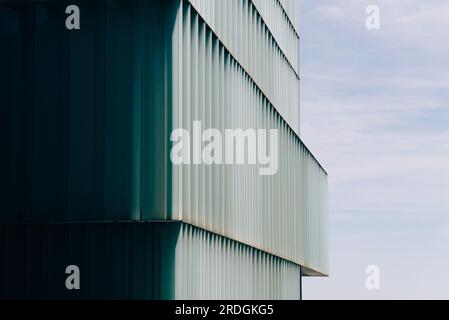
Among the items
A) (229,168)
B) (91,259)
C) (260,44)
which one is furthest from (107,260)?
(260,44)

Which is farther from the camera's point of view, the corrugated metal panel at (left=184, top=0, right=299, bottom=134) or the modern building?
the corrugated metal panel at (left=184, top=0, right=299, bottom=134)

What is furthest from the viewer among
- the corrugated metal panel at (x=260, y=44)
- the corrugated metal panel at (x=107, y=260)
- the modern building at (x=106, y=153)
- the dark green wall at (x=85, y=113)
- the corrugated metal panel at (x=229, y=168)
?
the corrugated metal panel at (x=260, y=44)

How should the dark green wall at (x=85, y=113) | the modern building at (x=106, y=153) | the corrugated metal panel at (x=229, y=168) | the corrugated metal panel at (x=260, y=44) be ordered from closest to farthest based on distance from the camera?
the modern building at (x=106, y=153) < the dark green wall at (x=85, y=113) < the corrugated metal panel at (x=229, y=168) < the corrugated metal panel at (x=260, y=44)

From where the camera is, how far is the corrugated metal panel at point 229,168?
2411 centimetres

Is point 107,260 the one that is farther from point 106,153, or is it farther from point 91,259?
point 106,153

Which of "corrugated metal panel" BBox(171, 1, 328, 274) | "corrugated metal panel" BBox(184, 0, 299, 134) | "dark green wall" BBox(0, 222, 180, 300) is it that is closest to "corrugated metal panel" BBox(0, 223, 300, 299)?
"dark green wall" BBox(0, 222, 180, 300)

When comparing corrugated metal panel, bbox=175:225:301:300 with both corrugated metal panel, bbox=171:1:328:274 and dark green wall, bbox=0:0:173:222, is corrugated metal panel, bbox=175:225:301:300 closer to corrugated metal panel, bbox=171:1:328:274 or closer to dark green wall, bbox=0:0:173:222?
corrugated metal panel, bbox=171:1:328:274

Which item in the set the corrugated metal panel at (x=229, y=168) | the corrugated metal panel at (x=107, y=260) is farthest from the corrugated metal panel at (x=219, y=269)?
the corrugated metal panel at (x=229, y=168)

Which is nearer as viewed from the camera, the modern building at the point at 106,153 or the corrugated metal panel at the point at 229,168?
the modern building at the point at 106,153

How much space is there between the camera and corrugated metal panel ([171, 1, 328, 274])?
A: 24109 millimetres

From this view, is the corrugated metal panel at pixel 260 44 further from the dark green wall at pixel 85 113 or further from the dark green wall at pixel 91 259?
the dark green wall at pixel 91 259

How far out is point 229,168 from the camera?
2950 cm
